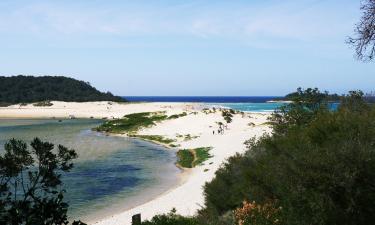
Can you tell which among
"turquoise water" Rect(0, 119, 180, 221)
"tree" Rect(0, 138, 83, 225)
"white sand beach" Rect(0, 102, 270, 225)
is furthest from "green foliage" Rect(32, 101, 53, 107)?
"tree" Rect(0, 138, 83, 225)

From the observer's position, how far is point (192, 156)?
47.4 meters

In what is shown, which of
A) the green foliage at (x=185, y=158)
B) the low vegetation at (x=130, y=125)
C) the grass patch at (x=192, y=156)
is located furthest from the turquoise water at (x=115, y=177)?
the low vegetation at (x=130, y=125)

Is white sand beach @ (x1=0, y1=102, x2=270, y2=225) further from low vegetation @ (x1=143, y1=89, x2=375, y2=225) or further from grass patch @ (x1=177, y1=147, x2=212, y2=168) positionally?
low vegetation @ (x1=143, y1=89, x2=375, y2=225)

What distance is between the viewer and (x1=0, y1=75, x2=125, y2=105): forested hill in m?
170

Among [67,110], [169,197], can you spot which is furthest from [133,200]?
[67,110]

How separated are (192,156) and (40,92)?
482 feet

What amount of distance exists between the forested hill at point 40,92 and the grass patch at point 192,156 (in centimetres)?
12623

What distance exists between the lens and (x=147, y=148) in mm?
55500

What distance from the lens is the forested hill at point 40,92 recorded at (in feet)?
557

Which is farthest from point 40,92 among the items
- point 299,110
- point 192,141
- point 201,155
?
point 299,110

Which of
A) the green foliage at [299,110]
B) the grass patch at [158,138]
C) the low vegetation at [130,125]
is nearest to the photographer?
the green foliage at [299,110]

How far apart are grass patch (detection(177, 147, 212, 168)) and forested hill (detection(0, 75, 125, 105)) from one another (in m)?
126

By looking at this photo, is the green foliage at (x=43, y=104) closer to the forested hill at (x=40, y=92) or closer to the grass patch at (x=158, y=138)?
the forested hill at (x=40, y=92)

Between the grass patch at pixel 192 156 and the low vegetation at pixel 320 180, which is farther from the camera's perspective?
the grass patch at pixel 192 156
